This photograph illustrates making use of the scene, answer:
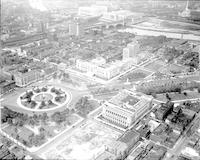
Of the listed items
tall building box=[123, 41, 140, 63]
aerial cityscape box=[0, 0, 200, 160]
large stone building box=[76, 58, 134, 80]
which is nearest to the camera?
aerial cityscape box=[0, 0, 200, 160]

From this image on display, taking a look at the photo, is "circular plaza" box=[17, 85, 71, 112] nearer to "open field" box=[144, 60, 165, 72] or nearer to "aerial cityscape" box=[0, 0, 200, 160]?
"aerial cityscape" box=[0, 0, 200, 160]

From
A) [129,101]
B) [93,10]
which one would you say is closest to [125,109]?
[129,101]

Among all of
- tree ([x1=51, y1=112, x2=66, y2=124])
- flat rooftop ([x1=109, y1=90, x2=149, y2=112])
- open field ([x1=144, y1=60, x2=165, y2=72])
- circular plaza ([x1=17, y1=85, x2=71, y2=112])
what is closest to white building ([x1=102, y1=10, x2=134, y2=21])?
open field ([x1=144, y1=60, x2=165, y2=72])

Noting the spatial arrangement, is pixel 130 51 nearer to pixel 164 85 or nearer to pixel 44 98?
pixel 164 85

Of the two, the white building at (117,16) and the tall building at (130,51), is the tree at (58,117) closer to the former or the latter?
the tall building at (130,51)

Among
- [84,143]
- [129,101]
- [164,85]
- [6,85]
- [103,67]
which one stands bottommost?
[84,143]

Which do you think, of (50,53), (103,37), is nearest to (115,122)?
(50,53)
